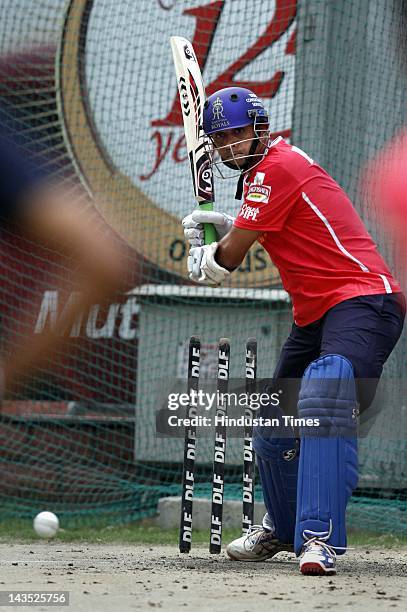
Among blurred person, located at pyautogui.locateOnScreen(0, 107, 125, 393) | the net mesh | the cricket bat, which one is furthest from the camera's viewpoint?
blurred person, located at pyautogui.locateOnScreen(0, 107, 125, 393)

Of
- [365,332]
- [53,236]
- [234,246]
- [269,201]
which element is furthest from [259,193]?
[53,236]

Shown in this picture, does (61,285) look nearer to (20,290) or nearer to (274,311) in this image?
(20,290)

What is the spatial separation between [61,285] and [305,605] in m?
5.46

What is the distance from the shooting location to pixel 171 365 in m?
8.40

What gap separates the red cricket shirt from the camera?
461cm

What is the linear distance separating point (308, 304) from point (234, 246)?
1.24 ft

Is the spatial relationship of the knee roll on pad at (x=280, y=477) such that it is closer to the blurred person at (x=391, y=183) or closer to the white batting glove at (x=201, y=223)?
the white batting glove at (x=201, y=223)

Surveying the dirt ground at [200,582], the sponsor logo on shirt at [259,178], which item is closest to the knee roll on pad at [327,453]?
the dirt ground at [200,582]

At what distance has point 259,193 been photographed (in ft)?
15.1

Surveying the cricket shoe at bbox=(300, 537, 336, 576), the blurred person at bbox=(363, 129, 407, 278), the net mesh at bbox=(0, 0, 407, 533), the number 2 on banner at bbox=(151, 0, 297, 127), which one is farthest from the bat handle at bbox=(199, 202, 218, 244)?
the number 2 on banner at bbox=(151, 0, 297, 127)

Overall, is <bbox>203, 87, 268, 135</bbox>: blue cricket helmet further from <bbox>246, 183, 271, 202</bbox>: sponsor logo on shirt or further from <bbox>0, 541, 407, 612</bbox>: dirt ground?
<bbox>0, 541, 407, 612</bbox>: dirt ground

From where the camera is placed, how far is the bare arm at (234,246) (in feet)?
15.3

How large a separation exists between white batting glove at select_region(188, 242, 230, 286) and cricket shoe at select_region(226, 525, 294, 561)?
1.13 m

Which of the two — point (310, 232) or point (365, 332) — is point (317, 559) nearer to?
point (365, 332)
